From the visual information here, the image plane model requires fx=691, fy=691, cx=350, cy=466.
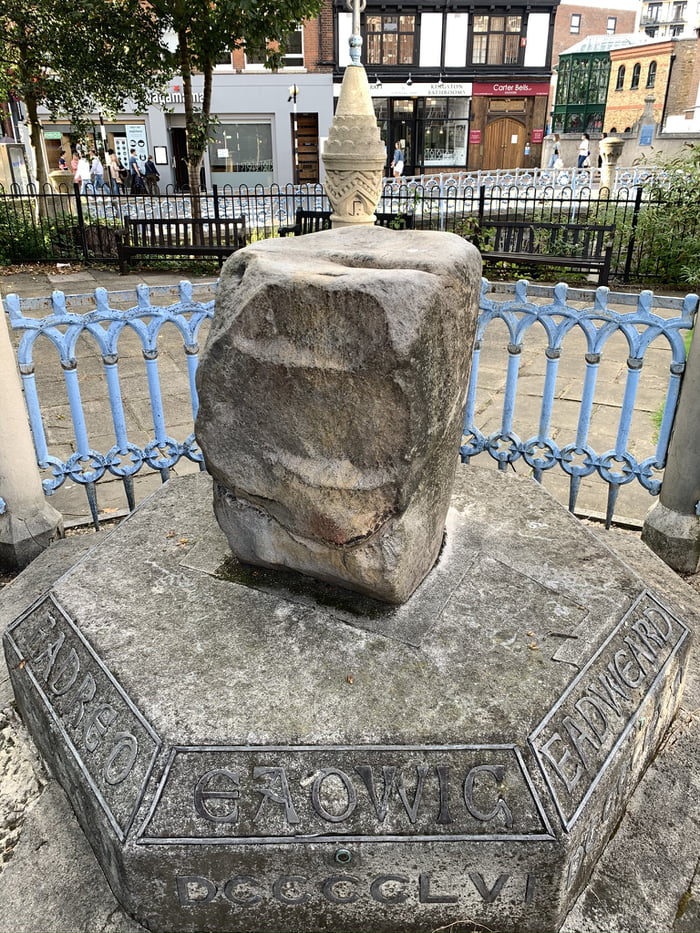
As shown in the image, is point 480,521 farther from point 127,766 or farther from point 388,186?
point 388,186

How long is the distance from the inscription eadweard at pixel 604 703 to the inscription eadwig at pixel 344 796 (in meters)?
0.10

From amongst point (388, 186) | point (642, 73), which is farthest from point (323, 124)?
point (642, 73)

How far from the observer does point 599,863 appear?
198 cm

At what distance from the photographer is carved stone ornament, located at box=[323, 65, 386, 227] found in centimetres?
814

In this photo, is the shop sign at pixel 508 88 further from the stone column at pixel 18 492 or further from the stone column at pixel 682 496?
the stone column at pixel 18 492

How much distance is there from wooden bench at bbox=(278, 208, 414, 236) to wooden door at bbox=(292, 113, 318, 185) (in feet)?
51.6

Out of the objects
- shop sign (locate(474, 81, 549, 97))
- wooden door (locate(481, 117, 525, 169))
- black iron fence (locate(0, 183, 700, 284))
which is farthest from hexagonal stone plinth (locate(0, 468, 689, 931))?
wooden door (locate(481, 117, 525, 169))

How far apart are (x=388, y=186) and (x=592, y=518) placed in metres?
15.1

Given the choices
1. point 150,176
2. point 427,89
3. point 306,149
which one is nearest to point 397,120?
point 427,89

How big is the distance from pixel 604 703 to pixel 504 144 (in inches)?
1229

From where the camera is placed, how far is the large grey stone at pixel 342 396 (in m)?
1.93

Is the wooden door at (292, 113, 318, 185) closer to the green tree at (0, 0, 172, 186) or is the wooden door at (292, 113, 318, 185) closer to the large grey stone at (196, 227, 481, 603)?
the green tree at (0, 0, 172, 186)

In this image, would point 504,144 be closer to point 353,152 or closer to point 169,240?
point 169,240

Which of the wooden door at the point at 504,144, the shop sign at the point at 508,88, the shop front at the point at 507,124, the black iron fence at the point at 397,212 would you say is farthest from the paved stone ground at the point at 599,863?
the wooden door at the point at 504,144
